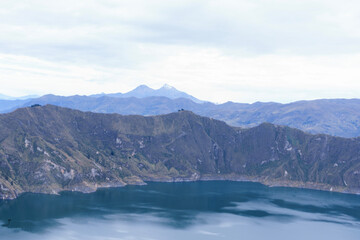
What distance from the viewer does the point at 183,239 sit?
637 feet

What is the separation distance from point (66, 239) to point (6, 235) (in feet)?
89.7

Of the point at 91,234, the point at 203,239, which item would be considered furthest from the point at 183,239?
the point at 91,234

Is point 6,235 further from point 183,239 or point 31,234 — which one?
point 183,239

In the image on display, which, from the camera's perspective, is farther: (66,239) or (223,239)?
(223,239)

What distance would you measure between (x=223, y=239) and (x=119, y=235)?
166 feet

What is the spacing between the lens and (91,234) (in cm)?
19500

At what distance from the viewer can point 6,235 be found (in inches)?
7288

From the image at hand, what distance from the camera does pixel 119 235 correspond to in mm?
196500

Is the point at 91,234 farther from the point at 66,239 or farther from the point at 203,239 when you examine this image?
the point at 203,239

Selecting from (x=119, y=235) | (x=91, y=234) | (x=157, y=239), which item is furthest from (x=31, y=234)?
(x=157, y=239)

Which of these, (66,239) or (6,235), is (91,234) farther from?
(6,235)

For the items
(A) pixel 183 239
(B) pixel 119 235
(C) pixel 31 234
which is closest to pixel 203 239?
(A) pixel 183 239

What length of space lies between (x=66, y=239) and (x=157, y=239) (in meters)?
41.9

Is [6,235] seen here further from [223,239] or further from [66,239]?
[223,239]
